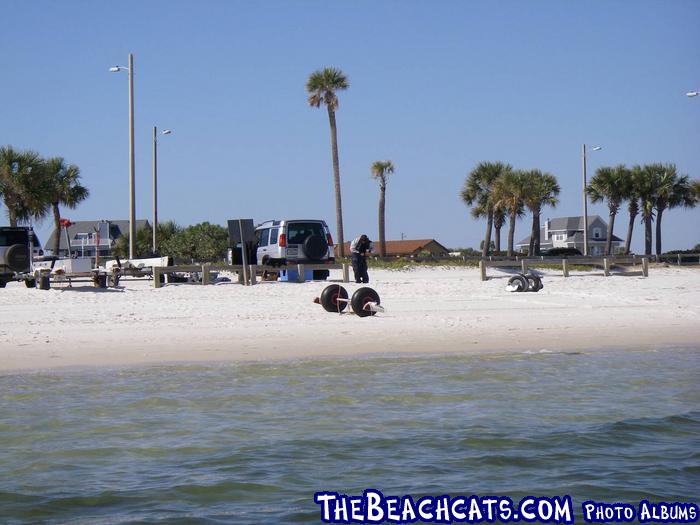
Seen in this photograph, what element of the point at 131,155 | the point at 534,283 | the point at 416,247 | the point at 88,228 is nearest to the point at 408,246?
the point at 416,247

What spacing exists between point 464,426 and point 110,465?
11.0 ft

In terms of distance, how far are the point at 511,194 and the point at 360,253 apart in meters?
41.1

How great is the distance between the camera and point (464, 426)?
29.9 ft

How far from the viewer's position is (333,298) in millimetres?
17672

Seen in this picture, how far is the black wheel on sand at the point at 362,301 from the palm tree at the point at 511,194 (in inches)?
1851

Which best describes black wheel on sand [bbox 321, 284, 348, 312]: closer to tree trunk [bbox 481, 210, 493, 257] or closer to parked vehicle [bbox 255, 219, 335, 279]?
parked vehicle [bbox 255, 219, 335, 279]

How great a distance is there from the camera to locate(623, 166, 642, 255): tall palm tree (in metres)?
64.7

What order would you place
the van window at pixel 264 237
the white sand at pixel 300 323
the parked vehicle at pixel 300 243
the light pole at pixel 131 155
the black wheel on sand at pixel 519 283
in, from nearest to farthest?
1. the white sand at pixel 300 323
2. the black wheel on sand at pixel 519 283
3. the parked vehicle at pixel 300 243
4. the van window at pixel 264 237
5. the light pole at pixel 131 155

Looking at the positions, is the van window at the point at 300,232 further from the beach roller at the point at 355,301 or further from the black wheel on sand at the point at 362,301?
the black wheel on sand at the point at 362,301

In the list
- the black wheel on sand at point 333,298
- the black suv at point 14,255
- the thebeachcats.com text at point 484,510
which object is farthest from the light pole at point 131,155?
the thebeachcats.com text at point 484,510

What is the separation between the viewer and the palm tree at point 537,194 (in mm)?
63375

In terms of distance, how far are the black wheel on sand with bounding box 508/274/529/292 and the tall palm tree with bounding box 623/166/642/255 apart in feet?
147

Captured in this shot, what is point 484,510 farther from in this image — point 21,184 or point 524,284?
point 21,184

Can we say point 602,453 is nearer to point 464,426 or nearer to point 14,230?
point 464,426
